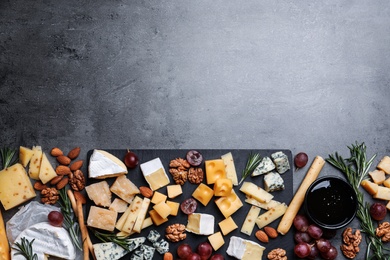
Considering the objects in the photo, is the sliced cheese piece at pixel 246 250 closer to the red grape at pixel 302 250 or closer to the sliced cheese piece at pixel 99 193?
the red grape at pixel 302 250

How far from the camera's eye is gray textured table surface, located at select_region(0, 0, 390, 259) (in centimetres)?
258

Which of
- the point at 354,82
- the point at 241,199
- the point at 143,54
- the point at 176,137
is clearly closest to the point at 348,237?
the point at 241,199

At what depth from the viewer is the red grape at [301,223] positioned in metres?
2.50

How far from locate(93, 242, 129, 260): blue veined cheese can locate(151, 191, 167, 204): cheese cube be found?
0.79 feet

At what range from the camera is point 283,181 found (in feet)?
8.34

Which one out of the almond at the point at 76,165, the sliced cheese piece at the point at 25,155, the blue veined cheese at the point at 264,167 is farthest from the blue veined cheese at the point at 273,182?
the sliced cheese piece at the point at 25,155

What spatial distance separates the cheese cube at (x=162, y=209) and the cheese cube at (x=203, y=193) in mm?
134

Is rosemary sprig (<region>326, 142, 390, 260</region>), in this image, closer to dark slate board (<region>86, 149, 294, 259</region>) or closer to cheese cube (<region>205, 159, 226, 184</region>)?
dark slate board (<region>86, 149, 294, 259</region>)

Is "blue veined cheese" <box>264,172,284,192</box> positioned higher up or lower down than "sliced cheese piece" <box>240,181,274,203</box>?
higher up

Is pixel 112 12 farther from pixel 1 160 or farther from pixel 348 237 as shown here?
pixel 348 237

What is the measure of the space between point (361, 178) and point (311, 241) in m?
0.35

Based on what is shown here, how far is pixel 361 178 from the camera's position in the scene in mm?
2572

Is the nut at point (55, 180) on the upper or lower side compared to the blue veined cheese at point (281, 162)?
lower

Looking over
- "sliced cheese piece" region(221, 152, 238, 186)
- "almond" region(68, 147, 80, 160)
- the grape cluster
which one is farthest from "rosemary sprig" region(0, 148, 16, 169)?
the grape cluster
